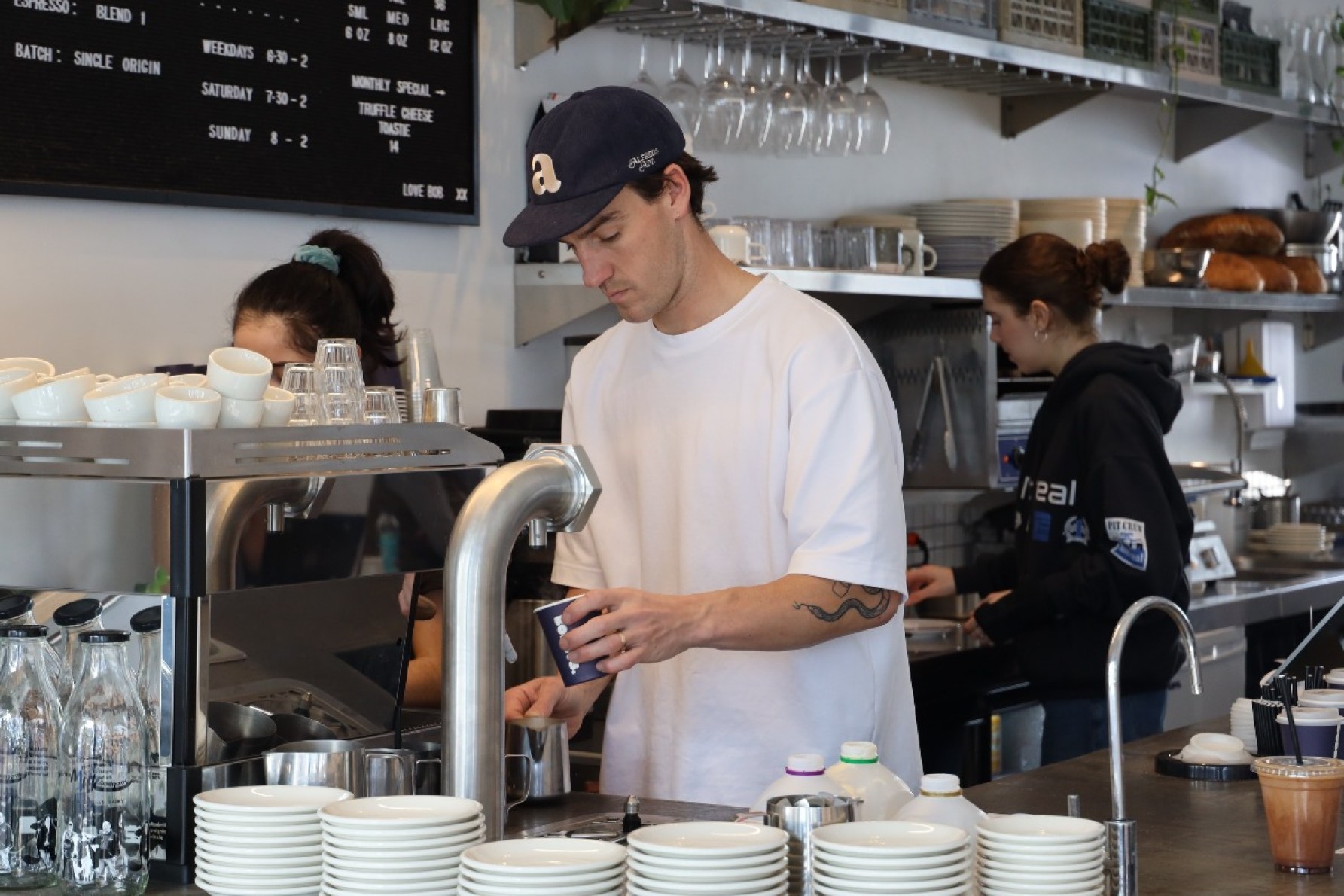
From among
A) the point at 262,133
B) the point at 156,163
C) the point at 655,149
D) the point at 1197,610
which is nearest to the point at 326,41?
the point at 262,133

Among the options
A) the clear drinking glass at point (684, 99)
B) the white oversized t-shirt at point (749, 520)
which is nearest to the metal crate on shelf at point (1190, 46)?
the clear drinking glass at point (684, 99)

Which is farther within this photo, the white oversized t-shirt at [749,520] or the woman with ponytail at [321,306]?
the woman with ponytail at [321,306]

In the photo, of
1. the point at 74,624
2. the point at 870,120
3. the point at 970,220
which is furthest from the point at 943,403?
the point at 74,624

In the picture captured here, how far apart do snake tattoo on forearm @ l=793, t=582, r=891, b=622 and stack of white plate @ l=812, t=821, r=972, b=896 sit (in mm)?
762

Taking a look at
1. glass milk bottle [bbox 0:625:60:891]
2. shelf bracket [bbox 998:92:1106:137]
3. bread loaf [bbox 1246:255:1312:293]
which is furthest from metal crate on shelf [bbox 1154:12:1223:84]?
glass milk bottle [bbox 0:625:60:891]

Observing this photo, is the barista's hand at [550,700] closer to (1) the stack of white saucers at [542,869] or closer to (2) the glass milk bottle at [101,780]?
(2) the glass milk bottle at [101,780]

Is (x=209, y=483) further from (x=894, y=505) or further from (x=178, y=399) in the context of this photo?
(x=894, y=505)

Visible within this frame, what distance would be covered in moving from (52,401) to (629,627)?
72 centimetres

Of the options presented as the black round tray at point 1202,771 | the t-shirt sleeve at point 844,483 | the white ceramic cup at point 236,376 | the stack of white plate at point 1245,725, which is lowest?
the black round tray at point 1202,771

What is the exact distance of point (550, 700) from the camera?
242 cm

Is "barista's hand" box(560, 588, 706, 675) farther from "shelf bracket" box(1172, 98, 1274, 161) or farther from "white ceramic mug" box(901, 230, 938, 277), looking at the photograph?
"shelf bracket" box(1172, 98, 1274, 161)

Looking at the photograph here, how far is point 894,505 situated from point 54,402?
1088 millimetres

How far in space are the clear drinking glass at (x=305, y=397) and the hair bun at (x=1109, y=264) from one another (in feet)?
7.41

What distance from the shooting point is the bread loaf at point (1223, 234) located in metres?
6.21
